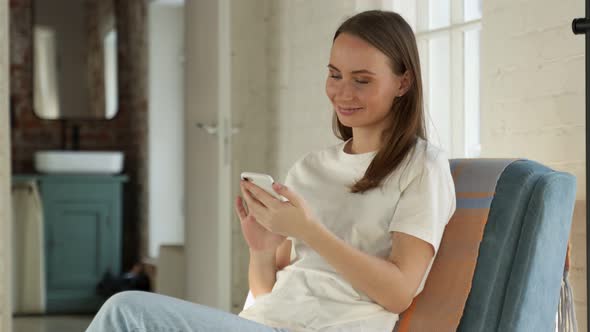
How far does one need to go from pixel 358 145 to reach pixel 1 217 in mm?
2234

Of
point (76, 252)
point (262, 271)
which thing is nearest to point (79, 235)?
point (76, 252)

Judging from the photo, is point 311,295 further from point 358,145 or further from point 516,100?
point 516,100

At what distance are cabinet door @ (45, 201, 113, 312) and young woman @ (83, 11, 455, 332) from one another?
174 inches

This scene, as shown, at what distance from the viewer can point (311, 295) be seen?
1.77 meters

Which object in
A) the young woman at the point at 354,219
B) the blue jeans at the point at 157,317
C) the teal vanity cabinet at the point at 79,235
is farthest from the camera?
the teal vanity cabinet at the point at 79,235

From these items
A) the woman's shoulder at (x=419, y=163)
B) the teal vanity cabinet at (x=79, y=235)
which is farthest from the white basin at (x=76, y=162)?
the woman's shoulder at (x=419, y=163)

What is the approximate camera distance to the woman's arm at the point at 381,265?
1.65 meters

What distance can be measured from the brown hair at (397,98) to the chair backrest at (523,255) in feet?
0.76

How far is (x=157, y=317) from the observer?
1.54 m

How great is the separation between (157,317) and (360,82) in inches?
25.4

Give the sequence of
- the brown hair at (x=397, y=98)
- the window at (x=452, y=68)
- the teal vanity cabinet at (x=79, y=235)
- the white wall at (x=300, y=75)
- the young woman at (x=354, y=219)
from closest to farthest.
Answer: the young woman at (x=354, y=219) → the brown hair at (x=397, y=98) → the window at (x=452, y=68) → the white wall at (x=300, y=75) → the teal vanity cabinet at (x=79, y=235)

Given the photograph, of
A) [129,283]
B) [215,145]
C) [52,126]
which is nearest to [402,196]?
[215,145]

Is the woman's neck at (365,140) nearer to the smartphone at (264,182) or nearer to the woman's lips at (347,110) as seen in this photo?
the woman's lips at (347,110)

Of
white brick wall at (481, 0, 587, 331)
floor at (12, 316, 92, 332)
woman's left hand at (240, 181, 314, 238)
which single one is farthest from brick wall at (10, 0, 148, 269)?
woman's left hand at (240, 181, 314, 238)
